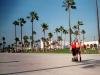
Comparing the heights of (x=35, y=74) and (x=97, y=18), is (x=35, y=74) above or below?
below

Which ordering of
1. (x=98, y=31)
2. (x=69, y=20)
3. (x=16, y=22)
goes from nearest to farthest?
1. (x=98, y=31)
2. (x=69, y=20)
3. (x=16, y=22)

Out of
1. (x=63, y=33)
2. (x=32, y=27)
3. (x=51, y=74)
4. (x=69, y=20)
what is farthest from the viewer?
(x=63, y=33)

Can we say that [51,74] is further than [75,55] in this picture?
No

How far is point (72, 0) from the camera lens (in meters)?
86.6

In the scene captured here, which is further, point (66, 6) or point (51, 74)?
point (66, 6)

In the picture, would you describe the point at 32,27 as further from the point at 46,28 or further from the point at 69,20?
the point at 46,28

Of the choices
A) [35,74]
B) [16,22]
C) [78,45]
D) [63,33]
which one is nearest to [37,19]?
[16,22]

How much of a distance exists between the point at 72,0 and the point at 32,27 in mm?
21330

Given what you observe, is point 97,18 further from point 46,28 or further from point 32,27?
point 46,28

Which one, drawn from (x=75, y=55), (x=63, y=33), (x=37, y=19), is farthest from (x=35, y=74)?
(x=63, y=33)

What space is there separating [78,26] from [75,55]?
125m

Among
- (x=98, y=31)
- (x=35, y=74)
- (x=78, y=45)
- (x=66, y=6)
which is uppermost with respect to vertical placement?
(x=66, y=6)

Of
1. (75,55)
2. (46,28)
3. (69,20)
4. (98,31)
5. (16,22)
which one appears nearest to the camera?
(75,55)

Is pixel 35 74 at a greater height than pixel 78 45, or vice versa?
pixel 78 45
